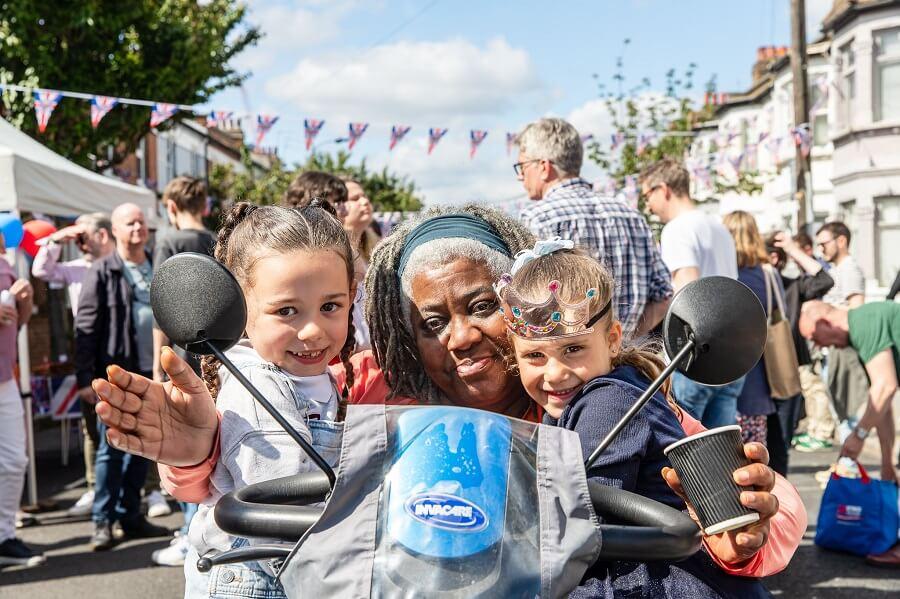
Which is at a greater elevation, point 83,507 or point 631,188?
point 631,188

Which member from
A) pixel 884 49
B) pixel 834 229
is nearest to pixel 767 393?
pixel 834 229

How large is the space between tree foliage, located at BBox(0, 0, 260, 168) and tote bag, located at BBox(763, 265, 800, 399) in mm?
12525

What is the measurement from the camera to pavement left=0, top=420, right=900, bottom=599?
18.2 feet

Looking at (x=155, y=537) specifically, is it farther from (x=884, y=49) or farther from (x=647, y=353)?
(x=884, y=49)

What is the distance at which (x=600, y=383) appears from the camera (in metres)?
1.89

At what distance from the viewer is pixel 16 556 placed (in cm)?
618

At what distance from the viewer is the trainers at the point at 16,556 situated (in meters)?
6.16

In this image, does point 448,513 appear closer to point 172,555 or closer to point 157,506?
point 172,555

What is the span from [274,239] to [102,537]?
16.9 ft

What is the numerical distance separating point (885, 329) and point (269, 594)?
4.91 metres

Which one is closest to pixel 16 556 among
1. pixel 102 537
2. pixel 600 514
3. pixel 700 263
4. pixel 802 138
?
pixel 102 537

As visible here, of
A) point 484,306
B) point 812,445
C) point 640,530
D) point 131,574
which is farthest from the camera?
point 812,445

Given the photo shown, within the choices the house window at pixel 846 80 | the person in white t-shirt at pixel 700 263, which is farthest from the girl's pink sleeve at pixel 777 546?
the house window at pixel 846 80

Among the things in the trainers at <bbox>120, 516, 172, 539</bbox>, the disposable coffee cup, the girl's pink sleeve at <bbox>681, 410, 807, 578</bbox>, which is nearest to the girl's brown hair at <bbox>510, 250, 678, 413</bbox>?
the girl's pink sleeve at <bbox>681, 410, 807, 578</bbox>
